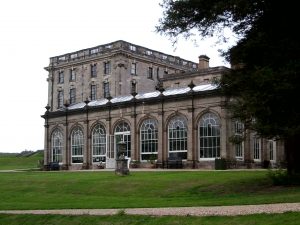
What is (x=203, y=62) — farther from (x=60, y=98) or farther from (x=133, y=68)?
(x=60, y=98)

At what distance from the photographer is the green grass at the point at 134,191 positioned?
20031mm

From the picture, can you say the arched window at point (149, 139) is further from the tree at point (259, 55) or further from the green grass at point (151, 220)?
the green grass at point (151, 220)

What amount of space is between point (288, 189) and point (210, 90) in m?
20.3

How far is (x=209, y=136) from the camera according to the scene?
4100 cm

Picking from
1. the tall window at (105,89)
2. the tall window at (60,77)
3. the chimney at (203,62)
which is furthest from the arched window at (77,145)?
the tall window at (60,77)

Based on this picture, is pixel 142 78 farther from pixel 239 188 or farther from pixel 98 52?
pixel 239 188

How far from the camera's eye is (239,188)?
22.8 meters

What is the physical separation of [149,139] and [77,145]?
9.37 metres

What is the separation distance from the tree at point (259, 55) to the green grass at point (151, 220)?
662 centimetres

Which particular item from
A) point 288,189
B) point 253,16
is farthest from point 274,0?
point 288,189

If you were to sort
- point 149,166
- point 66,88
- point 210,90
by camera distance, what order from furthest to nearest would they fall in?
point 66,88
point 149,166
point 210,90

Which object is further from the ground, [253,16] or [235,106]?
[253,16]

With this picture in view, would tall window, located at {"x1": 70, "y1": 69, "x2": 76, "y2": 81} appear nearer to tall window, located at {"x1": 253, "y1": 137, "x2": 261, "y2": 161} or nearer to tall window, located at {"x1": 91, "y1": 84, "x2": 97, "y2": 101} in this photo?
tall window, located at {"x1": 91, "y1": 84, "x2": 97, "y2": 101}

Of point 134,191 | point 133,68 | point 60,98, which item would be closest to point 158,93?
point 134,191
